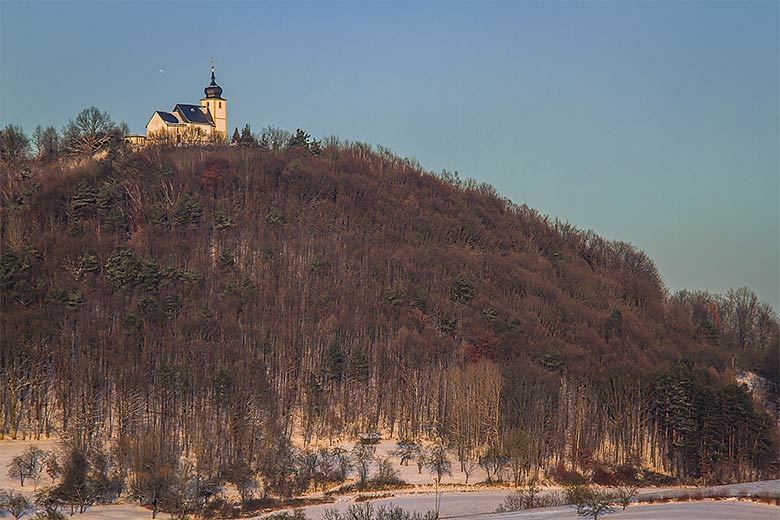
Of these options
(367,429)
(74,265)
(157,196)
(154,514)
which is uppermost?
(157,196)

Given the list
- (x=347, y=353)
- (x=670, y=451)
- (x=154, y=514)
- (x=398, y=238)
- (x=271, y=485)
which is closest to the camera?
(x=154, y=514)

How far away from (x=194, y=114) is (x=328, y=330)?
47.5 metres

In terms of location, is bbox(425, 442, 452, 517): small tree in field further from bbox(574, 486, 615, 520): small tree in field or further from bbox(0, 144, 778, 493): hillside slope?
bbox(574, 486, 615, 520): small tree in field

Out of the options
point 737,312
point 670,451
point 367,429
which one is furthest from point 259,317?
point 737,312

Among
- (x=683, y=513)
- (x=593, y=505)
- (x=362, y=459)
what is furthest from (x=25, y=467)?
(x=683, y=513)

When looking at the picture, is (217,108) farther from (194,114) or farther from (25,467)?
(25,467)

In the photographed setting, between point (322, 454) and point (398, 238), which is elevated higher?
point (398, 238)

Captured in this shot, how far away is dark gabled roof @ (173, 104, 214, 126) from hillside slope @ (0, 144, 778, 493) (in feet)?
30.7

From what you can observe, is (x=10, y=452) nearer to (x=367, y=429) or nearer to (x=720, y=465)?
(x=367, y=429)

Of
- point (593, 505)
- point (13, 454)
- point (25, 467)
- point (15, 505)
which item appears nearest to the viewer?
point (593, 505)

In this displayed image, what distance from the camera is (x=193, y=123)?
122750 millimetres

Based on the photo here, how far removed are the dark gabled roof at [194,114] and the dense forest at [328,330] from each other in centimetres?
671

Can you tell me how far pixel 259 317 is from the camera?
86250 millimetres

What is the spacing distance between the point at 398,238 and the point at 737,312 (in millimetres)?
43791
